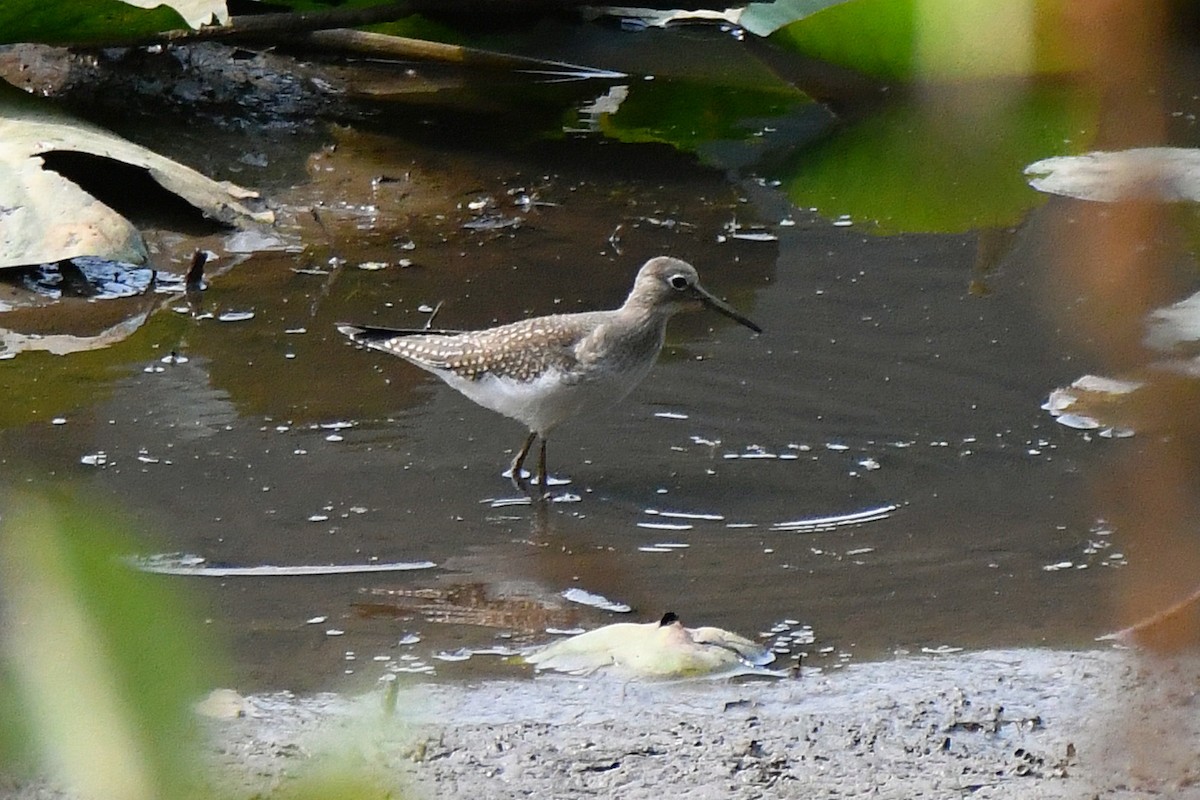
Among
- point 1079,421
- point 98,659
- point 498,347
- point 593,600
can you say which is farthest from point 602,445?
point 98,659

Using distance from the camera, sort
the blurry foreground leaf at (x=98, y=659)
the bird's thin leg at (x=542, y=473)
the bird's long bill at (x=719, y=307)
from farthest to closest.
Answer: the bird's long bill at (x=719, y=307)
the bird's thin leg at (x=542, y=473)
the blurry foreground leaf at (x=98, y=659)

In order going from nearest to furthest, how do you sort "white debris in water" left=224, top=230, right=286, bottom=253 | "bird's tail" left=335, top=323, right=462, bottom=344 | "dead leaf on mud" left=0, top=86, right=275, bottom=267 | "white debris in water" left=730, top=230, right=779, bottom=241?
"bird's tail" left=335, top=323, right=462, bottom=344 → "dead leaf on mud" left=0, top=86, right=275, bottom=267 → "white debris in water" left=224, top=230, right=286, bottom=253 → "white debris in water" left=730, top=230, right=779, bottom=241

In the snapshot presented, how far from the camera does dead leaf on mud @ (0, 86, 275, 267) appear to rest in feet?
19.9

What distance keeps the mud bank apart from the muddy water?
17cm

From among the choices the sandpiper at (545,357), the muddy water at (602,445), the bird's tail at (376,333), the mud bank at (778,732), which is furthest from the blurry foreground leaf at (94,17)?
the mud bank at (778,732)

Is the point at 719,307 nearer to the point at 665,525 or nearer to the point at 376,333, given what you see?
the point at 665,525

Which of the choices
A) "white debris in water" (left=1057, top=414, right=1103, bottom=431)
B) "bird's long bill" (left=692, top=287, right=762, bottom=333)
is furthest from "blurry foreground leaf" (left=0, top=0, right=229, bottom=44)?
"white debris in water" (left=1057, top=414, right=1103, bottom=431)

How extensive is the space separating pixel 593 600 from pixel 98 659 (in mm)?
3673

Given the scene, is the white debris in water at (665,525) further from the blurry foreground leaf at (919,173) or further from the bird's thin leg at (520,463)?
the blurry foreground leaf at (919,173)

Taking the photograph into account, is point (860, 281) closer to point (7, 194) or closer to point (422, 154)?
point (422, 154)

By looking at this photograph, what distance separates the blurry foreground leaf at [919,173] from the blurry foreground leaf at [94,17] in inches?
112

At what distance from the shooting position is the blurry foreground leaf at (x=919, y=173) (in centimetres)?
727

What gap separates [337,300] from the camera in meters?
6.27

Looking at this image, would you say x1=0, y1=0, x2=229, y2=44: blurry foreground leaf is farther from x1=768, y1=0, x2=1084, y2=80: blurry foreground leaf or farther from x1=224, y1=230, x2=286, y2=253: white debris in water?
x1=768, y1=0, x2=1084, y2=80: blurry foreground leaf
